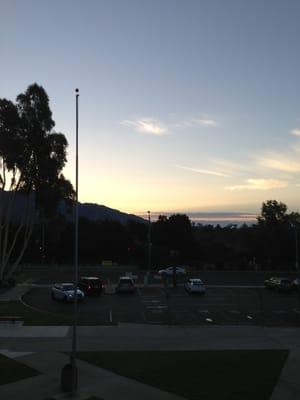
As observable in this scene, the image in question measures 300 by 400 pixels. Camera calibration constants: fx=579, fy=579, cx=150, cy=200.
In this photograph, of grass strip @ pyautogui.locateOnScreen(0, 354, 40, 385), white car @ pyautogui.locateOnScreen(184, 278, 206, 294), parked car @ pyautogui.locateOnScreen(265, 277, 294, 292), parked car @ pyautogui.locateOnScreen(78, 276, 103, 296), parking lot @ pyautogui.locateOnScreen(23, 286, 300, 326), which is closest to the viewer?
grass strip @ pyautogui.locateOnScreen(0, 354, 40, 385)

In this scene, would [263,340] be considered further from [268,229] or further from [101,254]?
[101,254]

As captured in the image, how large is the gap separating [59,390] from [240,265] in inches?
3518

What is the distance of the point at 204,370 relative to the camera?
787 inches

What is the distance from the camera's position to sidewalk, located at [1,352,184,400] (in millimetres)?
16359

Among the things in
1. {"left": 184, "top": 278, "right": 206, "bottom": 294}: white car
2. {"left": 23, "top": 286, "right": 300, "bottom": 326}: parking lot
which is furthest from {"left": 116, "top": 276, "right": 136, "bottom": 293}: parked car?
{"left": 184, "top": 278, "right": 206, "bottom": 294}: white car

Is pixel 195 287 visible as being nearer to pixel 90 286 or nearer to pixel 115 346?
pixel 90 286

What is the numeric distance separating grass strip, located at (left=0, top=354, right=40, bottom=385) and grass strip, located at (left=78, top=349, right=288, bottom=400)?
8.23ft

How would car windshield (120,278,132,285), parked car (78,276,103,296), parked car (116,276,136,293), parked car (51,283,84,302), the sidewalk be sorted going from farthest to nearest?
car windshield (120,278,132,285)
parked car (116,276,136,293)
parked car (78,276,103,296)
parked car (51,283,84,302)
the sidewalk

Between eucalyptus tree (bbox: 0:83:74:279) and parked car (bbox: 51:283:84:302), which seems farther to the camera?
eucalyptus tree (bbox: 0:83:74:279)

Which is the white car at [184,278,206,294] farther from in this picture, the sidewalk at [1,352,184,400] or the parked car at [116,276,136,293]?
the sidewalk at [1,352,184,400]

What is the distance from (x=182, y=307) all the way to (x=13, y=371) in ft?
79.6

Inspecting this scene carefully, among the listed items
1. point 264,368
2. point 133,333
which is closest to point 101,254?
point 133,333

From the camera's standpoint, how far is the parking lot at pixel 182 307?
3578 cm

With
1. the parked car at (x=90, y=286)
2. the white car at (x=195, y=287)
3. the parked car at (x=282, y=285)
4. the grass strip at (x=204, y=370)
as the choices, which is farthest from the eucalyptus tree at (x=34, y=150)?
the grass strip at (x=204, y=370)
